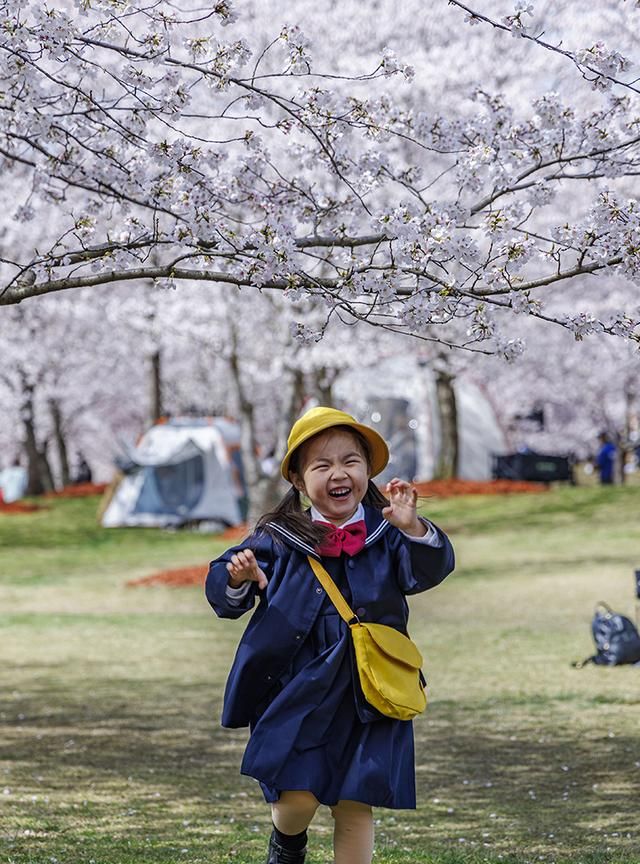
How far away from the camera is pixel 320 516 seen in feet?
13.4

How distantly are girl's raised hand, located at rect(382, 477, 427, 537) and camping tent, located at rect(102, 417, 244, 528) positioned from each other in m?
24.1

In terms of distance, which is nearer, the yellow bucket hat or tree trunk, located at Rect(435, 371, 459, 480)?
the yellow bucket hat

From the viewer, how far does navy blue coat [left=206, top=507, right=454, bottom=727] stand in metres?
3.90

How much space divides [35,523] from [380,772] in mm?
25118

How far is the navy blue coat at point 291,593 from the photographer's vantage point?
390 centimetres

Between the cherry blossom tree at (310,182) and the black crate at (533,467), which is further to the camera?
the black crate at (533,467)

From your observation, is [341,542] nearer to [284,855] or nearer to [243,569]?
[243,569]

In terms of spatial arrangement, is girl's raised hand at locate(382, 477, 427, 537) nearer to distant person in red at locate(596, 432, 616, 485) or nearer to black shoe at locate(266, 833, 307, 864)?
black shoe at locate(266, 833, 307, 864)

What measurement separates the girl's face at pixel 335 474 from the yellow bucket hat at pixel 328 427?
4 centimetres

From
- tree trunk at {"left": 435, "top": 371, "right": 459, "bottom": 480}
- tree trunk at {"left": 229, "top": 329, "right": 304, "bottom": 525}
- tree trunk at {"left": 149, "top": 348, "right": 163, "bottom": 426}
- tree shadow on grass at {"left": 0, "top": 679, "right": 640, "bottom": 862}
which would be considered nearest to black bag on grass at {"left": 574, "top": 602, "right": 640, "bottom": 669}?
tree shadow on grass at {"left": 0, "top": 679, "right": 640, "bottom": 862}

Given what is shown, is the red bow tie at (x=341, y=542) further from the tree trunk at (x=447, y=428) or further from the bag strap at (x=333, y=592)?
the tree trunk at (x=447, y=428)

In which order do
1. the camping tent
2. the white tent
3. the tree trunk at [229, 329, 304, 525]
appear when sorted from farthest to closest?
the white tent, the camping tent, the tree trunk at [229, 329, 304, 525]

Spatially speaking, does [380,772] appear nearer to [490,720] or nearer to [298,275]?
[298,275]

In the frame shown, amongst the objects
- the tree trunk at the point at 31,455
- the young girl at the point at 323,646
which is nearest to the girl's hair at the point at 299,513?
the young girl at the point at 323,646
